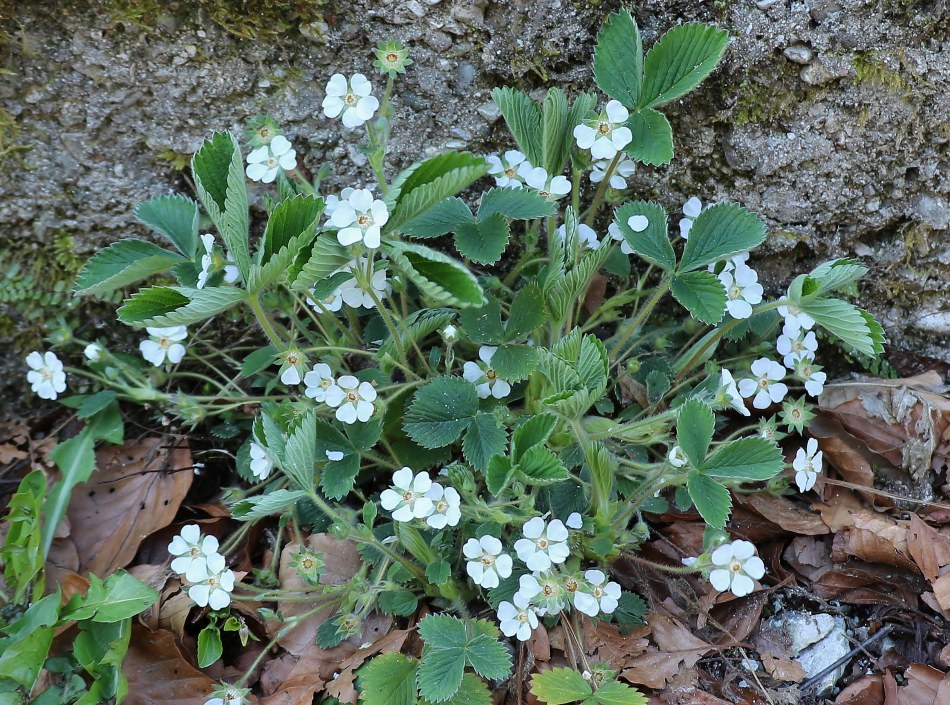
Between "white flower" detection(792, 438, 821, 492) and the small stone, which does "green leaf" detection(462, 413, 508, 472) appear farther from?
the small stone

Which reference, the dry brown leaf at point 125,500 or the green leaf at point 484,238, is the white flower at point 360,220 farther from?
the dry brown leaf at point 125,500

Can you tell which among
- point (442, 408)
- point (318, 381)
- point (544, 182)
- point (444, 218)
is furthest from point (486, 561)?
point (544, 182)

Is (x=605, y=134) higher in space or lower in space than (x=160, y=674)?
higher

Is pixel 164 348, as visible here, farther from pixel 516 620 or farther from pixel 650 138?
pixel 650 138

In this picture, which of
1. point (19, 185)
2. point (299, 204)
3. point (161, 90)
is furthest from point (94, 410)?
point (299, 204)

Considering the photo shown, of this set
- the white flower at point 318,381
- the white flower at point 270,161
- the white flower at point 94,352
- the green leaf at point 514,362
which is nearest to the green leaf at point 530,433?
the green leaf at point 514,362

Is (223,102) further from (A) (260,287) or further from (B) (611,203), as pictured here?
(B) (611,203)

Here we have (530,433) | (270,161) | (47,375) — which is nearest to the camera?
(530,433)
